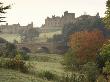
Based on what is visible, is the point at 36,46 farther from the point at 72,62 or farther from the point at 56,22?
the point at 72,62

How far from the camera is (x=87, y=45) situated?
6297cm

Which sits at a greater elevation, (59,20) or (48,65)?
(59,20)

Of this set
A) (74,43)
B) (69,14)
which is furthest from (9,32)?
(74,43)

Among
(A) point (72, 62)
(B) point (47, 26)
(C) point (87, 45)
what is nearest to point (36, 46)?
(B) point (47, 26)

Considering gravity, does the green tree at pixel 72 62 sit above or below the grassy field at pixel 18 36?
below

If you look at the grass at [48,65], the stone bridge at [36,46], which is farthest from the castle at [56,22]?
the grass at [48,65]

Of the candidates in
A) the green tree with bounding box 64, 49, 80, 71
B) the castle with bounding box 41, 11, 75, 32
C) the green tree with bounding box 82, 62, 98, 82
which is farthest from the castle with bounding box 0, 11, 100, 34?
the green tree with bounding box 82, 62, 98, 82

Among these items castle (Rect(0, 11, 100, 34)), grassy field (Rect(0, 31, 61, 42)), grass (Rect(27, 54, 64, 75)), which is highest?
castle (Rect(0, 11, 100, 34))

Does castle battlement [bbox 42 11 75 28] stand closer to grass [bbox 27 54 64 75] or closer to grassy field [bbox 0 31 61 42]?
grassy field [bbox 0 31 61 42]

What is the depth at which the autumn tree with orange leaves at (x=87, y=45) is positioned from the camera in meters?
62.6

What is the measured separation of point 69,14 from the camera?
6811 inches

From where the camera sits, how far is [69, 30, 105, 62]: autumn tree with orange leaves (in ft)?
205

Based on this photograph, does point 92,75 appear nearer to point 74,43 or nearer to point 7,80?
point 7,80

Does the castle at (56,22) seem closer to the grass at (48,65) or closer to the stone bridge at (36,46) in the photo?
the stone bridge at (36,46)
